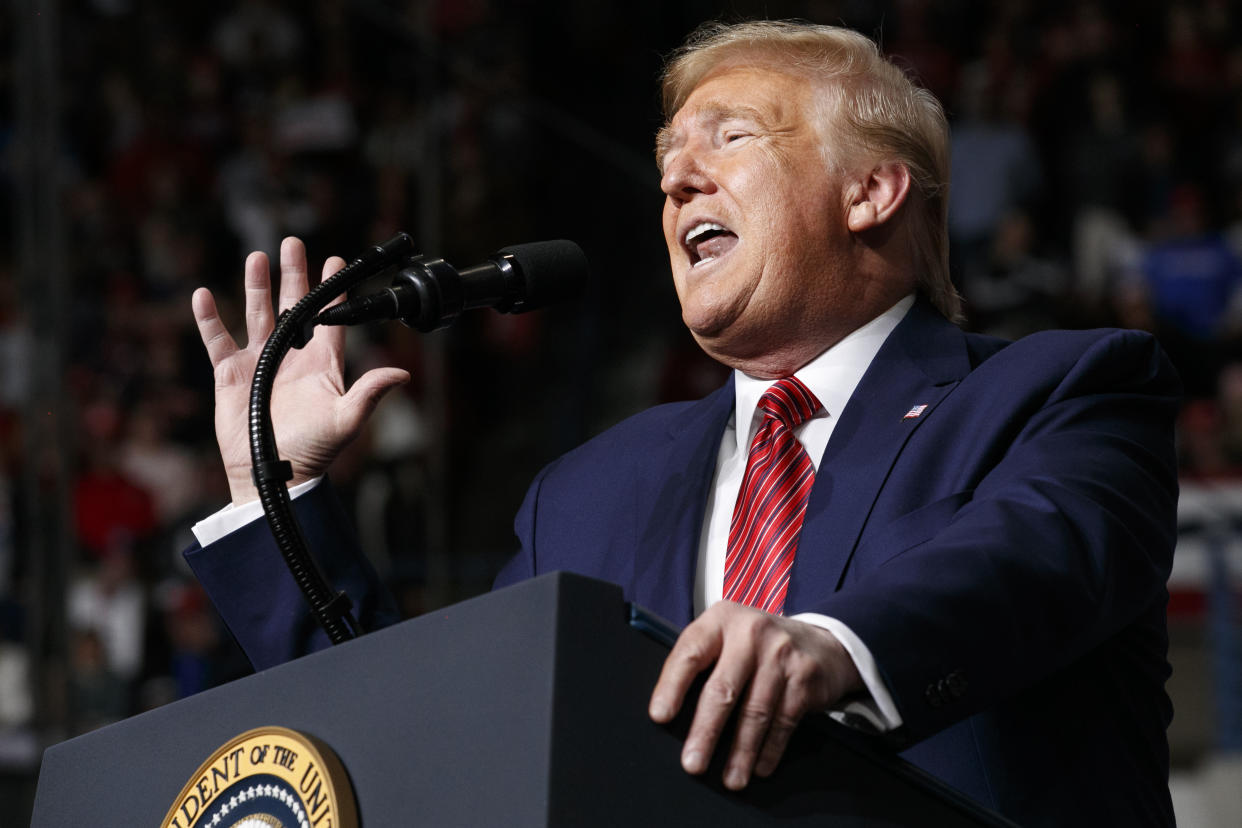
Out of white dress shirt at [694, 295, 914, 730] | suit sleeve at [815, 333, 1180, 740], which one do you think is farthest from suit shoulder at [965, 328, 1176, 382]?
white dress shirt at [694, 295, 914, 730]

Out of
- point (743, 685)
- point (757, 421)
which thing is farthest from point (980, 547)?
point (757, 421)

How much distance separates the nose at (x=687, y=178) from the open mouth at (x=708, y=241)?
0.14 feet

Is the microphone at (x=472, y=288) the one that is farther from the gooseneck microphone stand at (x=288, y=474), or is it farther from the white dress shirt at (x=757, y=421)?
the white dress shirt at (x=757, y=421)

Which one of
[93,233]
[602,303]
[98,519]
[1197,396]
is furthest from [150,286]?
[1197,396]

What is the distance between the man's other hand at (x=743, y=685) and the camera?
882mm

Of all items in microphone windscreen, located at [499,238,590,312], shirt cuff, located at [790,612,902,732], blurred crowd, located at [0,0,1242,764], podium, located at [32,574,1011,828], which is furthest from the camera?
blurred crowd, located at [0,0,1242,764]

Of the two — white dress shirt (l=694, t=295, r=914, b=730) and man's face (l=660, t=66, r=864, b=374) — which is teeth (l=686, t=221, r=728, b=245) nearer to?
man's face (l=660, t=66, r=864, b=374)

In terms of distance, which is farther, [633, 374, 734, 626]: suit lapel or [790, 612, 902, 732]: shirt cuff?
[633, 374, 734, 626]: suit lapel

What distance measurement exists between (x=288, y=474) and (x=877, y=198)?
2.80 feet

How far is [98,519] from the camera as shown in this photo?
577 centimetres

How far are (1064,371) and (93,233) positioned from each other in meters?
6.29

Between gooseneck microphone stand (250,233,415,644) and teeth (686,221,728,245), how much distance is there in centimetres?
59

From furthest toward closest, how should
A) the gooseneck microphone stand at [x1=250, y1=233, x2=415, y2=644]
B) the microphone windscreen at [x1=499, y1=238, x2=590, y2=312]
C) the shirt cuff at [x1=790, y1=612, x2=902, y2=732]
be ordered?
the microphone windscreen at [x1=499, y1=238, x2=590, y2=312] → the gooseneck microphone stand at [x1=250, y1=233, x2=415, y2=644] → the shirt cuff at [x1=790, y1=612, x2=902, y2=732]

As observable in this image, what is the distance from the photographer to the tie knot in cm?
165
